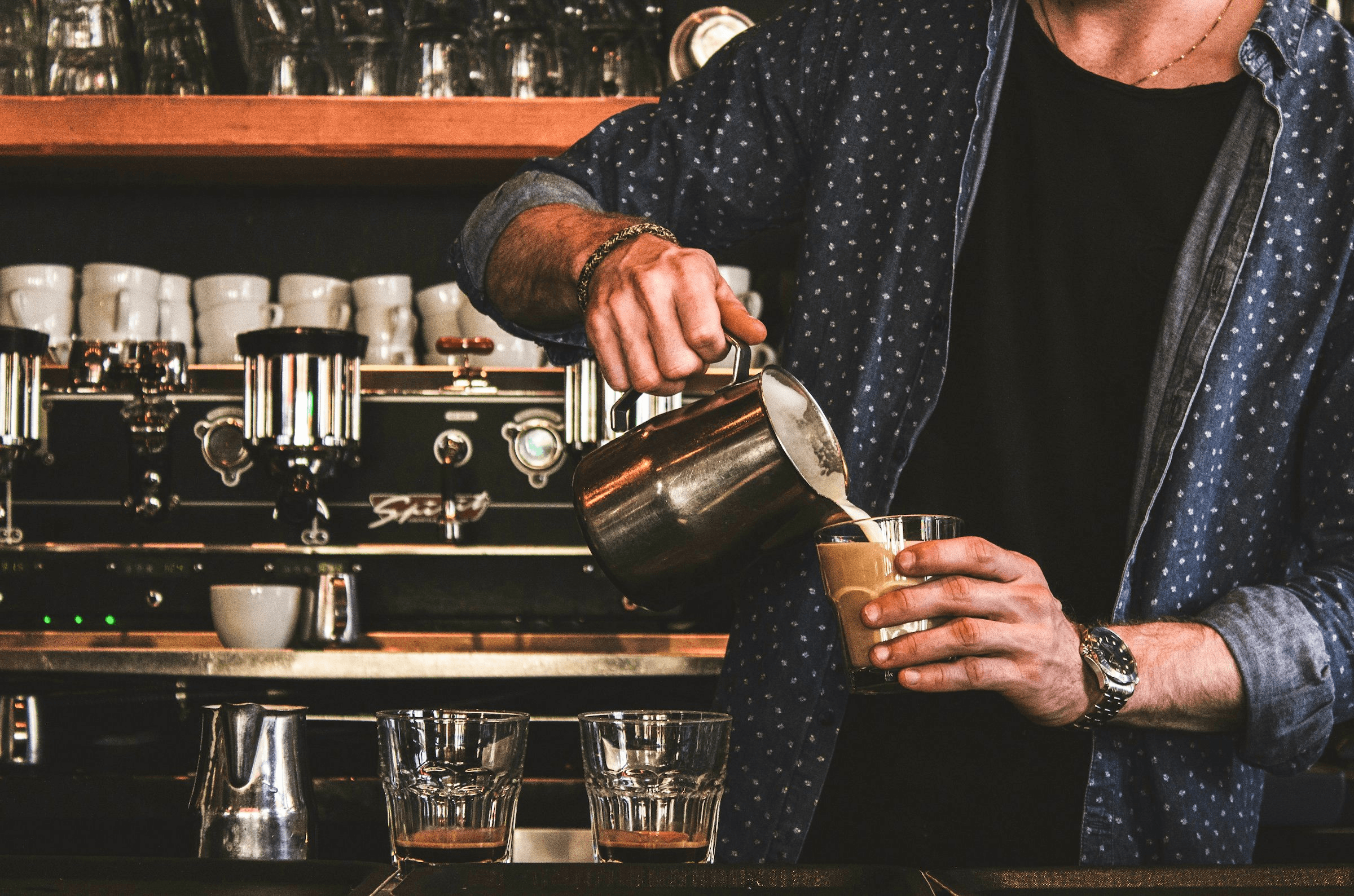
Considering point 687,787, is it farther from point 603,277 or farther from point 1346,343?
point 1346,343

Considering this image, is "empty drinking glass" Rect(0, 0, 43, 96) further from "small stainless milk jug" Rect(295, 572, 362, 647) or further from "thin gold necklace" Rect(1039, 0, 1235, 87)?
"thin gold necklace" Rect(1039, 0, 1235, 87)

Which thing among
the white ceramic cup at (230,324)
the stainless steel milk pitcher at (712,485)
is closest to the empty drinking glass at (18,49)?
the white ceramic cup at (230,324)

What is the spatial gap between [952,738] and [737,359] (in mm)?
375

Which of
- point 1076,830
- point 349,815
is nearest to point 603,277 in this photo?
point 1076,830

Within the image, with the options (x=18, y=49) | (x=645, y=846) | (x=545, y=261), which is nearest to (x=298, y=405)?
(x=18, y=49)

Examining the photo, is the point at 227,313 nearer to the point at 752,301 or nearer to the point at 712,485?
the point at 752,301

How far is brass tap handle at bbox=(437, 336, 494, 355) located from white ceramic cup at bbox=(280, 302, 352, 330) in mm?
354

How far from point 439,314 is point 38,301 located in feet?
2.49

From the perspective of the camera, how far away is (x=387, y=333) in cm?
248

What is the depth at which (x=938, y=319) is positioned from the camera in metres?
1.11

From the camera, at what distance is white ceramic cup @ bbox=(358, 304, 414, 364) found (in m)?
2.47

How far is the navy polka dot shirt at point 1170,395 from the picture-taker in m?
1.02

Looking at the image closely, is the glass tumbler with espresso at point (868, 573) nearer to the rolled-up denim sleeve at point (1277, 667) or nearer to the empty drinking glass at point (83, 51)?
the rolled-up denim sleeve at point (1277, 667)

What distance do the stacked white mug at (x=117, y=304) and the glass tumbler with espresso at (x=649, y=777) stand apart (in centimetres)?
201
